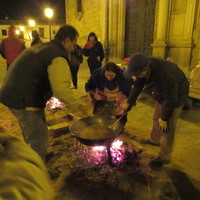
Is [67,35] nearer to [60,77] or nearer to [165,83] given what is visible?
[60,77]

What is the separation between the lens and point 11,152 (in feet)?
2.71

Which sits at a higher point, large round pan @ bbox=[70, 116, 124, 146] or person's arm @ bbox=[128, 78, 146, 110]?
person's arm @ bbox=[128, 78, 146, 110]

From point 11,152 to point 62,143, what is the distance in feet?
12.2

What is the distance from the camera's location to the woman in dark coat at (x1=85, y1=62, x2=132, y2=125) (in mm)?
4188

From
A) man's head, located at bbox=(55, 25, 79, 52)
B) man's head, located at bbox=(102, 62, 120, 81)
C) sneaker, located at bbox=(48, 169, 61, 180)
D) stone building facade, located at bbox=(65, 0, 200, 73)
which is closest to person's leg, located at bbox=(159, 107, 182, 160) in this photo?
man's head, located at bbox=(102, 62, 120, 81)

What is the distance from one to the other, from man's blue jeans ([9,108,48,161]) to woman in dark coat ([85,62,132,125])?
1.63 m

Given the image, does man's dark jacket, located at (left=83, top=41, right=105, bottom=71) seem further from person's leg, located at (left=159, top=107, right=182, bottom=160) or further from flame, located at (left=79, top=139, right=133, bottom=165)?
person's leg, located at (left=159, top=107, right=182, bottom=160)

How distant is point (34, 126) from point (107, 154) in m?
1.55

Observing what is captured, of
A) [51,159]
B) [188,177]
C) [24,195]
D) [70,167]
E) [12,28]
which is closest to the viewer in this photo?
[24,195]

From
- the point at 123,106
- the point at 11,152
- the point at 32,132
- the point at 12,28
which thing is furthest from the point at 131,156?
the point at 12,28

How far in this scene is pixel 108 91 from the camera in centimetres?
436

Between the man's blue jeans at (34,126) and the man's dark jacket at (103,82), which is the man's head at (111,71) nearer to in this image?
the man's dark jacket at (103,82)

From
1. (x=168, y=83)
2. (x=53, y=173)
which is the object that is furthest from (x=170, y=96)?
(x=53, y=173)

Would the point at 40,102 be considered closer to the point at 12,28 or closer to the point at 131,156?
the point at 131,156
